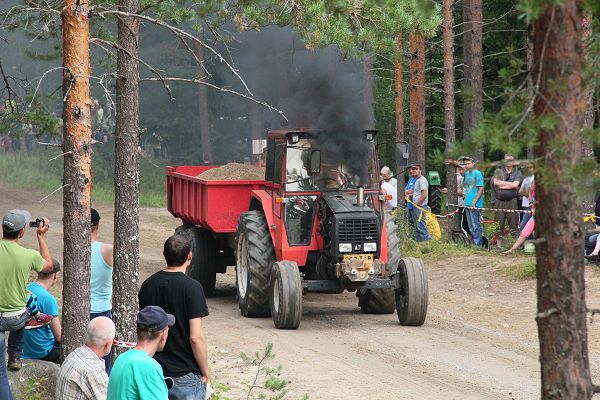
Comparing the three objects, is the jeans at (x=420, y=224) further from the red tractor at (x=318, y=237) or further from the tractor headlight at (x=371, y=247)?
the tractor headlight at (x=371, y=247)

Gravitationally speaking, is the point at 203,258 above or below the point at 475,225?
below

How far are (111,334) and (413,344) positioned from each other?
6325mm

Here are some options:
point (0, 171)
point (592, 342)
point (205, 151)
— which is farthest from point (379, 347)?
point (0, 171)

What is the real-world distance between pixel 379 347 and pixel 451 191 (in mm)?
10647

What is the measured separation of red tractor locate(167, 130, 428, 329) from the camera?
12.9m

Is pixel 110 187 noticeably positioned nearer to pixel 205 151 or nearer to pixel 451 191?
pixel 205 151

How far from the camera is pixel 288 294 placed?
498 inches

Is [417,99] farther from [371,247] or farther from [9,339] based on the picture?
[9,339]

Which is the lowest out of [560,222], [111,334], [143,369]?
Result: [143,369]

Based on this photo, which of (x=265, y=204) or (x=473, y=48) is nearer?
(x=265, y=204)

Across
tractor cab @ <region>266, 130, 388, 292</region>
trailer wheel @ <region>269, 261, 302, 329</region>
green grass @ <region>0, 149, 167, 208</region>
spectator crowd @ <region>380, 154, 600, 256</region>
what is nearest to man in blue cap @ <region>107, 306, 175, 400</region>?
trailer wheel @ <region>269, 261, 302, 329</region>

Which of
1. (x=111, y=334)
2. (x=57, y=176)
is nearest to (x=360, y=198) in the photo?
(x=111, y=334)

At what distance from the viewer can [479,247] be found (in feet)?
65.3

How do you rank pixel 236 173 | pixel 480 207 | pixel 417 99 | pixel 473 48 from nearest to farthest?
1. pixel 236 173
2. pixel 480 207
3. pixel 473 48
4. pixel 417 99
